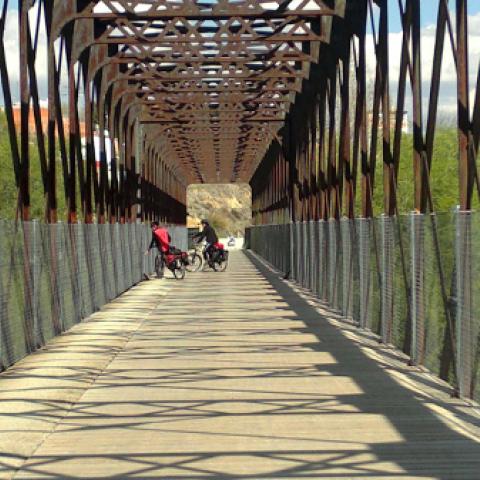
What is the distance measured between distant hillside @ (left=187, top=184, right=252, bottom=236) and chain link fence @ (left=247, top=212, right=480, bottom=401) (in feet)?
501

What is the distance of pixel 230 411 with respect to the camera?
9250 mm

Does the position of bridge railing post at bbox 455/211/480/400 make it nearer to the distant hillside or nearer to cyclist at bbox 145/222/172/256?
cyclist at bbox 145/222/172/256

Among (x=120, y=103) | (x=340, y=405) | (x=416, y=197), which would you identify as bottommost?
(x=340, y=405)

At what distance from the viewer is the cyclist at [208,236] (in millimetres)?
38031

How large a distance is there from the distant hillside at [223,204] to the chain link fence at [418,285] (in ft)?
501

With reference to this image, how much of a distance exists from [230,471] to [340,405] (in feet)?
8.71

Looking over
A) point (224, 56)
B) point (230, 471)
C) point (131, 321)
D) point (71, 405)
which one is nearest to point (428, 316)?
point (71, 405)

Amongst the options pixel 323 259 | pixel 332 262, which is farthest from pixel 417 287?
pixel 323 259

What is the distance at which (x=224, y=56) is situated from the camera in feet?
95.2

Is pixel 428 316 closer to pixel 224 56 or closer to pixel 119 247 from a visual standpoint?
pixel 119 247

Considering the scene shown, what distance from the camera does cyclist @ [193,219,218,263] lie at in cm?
3803

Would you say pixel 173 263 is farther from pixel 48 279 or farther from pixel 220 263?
pixel 48 279

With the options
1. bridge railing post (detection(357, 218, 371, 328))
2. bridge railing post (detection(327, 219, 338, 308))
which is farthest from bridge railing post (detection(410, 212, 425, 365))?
bridge railing post (detection(327, 219, 338, 308))

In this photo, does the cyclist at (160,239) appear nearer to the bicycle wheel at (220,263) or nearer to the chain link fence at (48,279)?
the bicycle wheel at (220,263)
